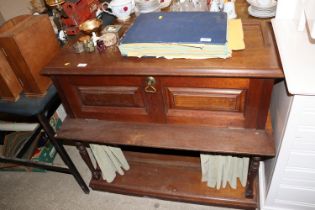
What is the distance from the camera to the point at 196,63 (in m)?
0.84

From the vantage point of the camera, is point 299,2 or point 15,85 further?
point 15,85

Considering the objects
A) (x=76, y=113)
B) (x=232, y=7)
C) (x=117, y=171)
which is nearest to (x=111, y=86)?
(x=76, y=113)

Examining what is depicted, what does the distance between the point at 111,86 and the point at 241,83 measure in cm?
46

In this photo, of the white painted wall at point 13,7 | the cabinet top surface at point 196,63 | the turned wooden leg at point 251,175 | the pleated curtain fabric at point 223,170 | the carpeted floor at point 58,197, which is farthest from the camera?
the white painted wall at point 13,7

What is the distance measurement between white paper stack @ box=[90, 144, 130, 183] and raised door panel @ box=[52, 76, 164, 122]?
254 mm

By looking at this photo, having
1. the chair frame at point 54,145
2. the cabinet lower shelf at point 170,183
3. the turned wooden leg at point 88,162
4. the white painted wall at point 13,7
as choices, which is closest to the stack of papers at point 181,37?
the chair frame at point 54,145

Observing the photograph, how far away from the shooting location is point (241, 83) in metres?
0.83

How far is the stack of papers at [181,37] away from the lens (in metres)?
0.83

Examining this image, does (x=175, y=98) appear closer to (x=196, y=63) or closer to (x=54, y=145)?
(x=196, y=63)

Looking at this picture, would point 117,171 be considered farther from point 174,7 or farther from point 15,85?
point 174,7

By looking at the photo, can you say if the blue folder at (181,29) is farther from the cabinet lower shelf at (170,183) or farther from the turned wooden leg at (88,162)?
the cabinet lower shelf at (170,183)

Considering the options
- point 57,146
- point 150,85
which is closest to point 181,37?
point 150,85

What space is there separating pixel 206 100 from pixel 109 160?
0.71 meters

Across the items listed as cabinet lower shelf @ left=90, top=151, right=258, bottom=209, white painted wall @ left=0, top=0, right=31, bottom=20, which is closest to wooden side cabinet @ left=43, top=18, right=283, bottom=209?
cabinet lower shelf @ left=90, top=151, right=258, bottom=209
